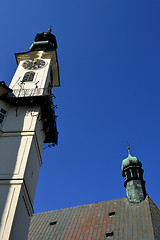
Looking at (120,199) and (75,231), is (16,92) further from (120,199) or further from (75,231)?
(120,199)

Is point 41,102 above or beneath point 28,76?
beneath

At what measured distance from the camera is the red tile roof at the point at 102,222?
1759 centimetres

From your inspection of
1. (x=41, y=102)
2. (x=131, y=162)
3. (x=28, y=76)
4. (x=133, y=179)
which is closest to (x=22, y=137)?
(x=41, y=102)

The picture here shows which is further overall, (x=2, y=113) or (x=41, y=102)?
(x=41, y=102)

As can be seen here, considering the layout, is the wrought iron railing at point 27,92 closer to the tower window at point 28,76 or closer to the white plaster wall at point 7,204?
the tower window at point 28,76

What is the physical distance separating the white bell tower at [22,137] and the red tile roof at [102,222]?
23.8ft

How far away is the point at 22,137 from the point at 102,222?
33.5 feet

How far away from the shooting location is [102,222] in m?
19.9

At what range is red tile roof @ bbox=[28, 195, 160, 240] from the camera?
17594mm

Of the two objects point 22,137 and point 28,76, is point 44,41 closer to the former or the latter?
point 28,76

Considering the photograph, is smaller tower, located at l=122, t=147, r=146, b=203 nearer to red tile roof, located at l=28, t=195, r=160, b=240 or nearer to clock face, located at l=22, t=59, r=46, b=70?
red tile roof, located at l=28, t=195, r=160, b=240

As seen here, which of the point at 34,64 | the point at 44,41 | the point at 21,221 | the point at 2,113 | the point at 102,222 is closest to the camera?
the point at 21,221

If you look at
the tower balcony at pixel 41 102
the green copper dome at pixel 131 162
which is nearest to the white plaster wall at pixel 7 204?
the tower balcony at pixel 41 102

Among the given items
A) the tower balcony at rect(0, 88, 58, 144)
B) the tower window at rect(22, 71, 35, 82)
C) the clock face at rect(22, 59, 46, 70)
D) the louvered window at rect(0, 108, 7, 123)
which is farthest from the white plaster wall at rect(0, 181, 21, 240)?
the clock face at rect(22, 59, 46, 70)
